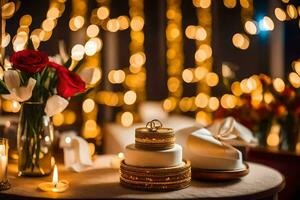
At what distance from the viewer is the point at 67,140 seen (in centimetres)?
184

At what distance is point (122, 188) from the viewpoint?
5.08 feet

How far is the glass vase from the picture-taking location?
1.70 m

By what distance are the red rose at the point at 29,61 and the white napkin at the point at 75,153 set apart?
34 cm

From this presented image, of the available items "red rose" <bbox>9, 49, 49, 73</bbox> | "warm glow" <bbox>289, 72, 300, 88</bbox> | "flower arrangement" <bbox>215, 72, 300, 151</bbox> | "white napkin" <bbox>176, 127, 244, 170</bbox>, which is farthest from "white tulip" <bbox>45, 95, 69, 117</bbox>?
"warm glow" <bbox>289, 72, 300, 88</bbox>

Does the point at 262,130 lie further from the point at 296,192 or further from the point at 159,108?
the point at 159,108

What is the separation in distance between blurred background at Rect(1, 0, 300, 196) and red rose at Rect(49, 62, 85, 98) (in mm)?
1406

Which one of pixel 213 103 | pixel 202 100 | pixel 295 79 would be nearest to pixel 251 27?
pixel 295 79

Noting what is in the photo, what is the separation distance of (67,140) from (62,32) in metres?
1.96

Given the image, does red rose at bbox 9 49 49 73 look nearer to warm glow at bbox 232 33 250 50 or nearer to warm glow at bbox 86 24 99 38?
warm glow at bbox 232 33 250 50

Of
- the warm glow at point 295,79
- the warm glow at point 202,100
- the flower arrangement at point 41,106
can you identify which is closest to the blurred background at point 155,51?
the warm glow at point 202,100

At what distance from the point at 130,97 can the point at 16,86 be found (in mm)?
2268

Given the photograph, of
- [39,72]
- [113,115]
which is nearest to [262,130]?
[39,72]

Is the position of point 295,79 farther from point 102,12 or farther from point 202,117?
point 102,12

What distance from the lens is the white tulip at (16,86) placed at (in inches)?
63.3
